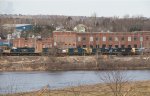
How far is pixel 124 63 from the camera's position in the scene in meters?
69.9

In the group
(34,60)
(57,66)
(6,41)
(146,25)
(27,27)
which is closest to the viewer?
(57,66)

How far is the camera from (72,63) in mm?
70312

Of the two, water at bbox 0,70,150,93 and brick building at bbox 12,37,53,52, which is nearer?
water at bbox 0,70,150,93

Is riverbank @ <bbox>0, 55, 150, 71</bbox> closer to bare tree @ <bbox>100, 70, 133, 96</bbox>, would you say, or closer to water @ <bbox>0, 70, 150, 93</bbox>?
water @ <bbox>0, 70, 150, 93</bbox>

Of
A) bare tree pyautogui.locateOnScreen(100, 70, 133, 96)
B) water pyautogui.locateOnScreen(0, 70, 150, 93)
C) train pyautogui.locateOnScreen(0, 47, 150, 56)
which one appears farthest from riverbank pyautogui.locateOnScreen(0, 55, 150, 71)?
bare tree pyautogui.locateOnScreen(100, 70, 133, 96)

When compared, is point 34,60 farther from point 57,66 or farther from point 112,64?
point 112,64

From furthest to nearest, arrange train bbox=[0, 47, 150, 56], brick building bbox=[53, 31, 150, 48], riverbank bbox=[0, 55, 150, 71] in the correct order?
brick building bbox=[53, 31, 150, 48], train bbox=[0, 47, 150, 56], riverbank bbox=[0, 55, 150, 71]

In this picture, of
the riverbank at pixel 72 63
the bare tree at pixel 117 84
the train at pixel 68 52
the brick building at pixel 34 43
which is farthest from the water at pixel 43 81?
the brick building at pixel 34 43

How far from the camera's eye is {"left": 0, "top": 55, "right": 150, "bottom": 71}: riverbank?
6650 cm

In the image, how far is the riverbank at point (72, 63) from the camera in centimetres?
6650

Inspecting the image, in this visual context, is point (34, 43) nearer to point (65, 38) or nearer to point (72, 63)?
point (65, 38)

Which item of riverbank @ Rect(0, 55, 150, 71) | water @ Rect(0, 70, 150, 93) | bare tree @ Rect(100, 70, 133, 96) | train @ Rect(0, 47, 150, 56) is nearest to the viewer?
Answer: bare tree @ Rect(100, 70, 133, 96)

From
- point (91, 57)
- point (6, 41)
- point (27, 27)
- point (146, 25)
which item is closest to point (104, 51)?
point (91, 57)

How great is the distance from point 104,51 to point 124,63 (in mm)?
13237
